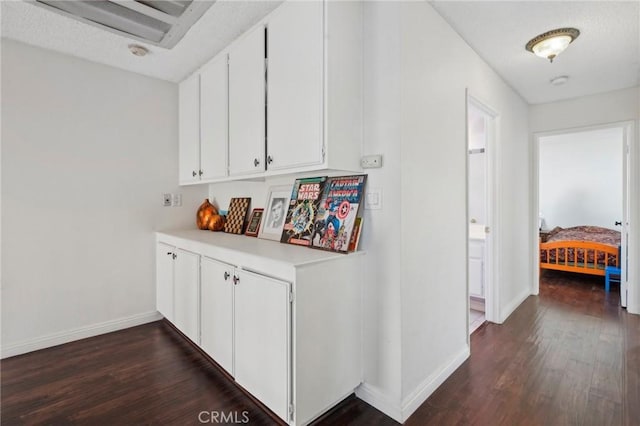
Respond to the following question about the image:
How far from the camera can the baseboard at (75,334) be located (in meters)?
2.30

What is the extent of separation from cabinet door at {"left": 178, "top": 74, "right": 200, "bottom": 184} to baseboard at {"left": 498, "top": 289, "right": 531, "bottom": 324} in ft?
10.8

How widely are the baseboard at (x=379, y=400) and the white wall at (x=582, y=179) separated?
6.19m

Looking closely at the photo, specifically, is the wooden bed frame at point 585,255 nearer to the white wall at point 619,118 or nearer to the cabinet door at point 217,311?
the white wall at point 619,118

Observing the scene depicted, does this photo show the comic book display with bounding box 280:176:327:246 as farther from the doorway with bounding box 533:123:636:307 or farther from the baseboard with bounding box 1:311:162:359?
the doorway with bounding box 533:123:636:307

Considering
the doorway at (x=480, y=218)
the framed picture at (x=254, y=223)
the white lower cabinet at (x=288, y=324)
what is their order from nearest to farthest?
the white lower cabinet at (x=288, y=324)
the framed picture at (x=254, y=223)
the doorway at (x=480, y=218)

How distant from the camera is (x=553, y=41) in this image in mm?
2209

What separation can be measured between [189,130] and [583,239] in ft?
19.0

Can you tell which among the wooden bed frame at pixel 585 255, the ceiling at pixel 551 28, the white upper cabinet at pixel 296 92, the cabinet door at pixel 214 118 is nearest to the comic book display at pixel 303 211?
the white upper cabinet at pixel 296 92

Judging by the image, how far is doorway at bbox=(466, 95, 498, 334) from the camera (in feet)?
9.12

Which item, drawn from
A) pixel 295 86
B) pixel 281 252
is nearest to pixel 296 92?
pixel 295 86

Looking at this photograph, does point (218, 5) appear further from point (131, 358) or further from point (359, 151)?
point (131, 358)

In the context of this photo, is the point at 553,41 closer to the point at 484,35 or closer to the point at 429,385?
the point at 484,35

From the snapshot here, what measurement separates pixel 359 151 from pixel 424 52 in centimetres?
73

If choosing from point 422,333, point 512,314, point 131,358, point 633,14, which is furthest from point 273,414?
point 633,14
